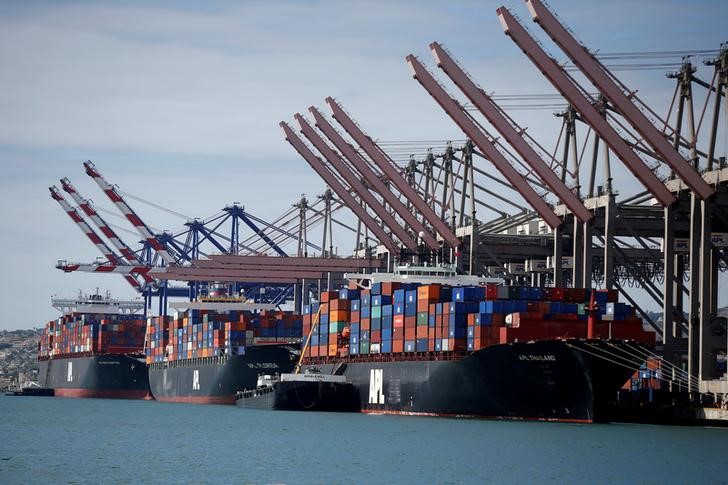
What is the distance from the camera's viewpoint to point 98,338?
14388cm

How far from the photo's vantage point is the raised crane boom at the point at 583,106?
7250 cm

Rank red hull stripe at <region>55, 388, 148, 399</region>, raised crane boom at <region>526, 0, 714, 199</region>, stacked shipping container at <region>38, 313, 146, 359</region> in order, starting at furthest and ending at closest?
stacked shipping container at <region>38, 313, 146, 359</region>
red hull stripe at <region>55, 388, 148, 399</region>
raised crane boom at <region>526, 0, 714, 199</region>

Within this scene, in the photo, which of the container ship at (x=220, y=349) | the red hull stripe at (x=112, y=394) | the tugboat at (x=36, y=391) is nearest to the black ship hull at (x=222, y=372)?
the container ship at (x=220, y=349)

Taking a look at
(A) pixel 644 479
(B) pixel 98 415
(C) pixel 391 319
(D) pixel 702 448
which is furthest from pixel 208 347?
(A) pixel 644 479

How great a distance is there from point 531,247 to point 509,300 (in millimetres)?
23965

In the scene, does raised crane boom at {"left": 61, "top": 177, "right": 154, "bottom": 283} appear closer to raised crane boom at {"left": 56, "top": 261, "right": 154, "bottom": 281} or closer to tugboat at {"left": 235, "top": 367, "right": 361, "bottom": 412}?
raised crane boom at {"left": 56, "top": 261, "right": 154, "bottom": 281}

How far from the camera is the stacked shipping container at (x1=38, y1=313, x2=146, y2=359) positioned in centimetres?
14350

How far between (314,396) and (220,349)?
25.1 meters

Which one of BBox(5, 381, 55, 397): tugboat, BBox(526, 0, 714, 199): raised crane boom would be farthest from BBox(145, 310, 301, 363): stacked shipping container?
BBox(526, 0, 714, 199): raised crane boom

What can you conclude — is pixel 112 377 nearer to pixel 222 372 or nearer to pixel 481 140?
pixel 222 372

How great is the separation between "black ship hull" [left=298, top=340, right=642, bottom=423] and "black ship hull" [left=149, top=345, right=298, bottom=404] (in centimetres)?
2532

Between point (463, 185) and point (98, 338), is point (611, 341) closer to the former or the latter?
point (463, 185)

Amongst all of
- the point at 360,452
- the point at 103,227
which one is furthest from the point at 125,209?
the point at 360,452

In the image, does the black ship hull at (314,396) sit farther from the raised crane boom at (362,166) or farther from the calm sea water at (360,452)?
the raised crane boom at (362,166)
